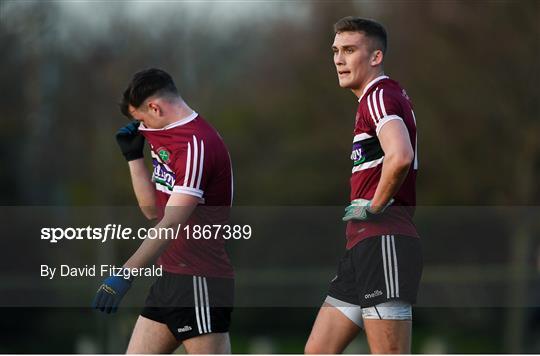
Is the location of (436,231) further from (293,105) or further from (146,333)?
(146,333)

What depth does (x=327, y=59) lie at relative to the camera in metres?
25.8

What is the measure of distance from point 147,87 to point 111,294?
130 cm

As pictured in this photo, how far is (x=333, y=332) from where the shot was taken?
23.0ft

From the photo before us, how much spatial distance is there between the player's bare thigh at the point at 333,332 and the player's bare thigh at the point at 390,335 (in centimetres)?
32

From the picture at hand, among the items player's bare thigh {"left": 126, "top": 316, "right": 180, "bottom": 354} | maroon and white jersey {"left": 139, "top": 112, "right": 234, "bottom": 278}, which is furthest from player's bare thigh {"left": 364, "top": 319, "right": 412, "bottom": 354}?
player's bare thigh {"left": 126, "top": 316, "right": 180, "bottom": 354}

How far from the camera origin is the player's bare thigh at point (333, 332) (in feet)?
22.9

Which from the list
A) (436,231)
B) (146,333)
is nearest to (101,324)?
(436,231)

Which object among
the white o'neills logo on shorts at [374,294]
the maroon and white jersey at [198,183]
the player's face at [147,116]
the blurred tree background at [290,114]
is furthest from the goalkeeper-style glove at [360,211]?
the blurred tree background at [290,114]

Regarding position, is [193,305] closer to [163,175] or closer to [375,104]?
[163,175]

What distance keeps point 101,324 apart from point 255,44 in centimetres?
779

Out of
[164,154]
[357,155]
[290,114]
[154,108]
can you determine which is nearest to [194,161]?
[164,154]

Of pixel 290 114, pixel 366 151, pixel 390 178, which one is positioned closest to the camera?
pixel 390 178

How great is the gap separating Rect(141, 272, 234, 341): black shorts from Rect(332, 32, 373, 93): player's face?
56.9 inches

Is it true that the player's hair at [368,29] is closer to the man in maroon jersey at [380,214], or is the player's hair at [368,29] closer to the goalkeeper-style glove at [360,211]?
the man in maroon jersey at [380,214]
